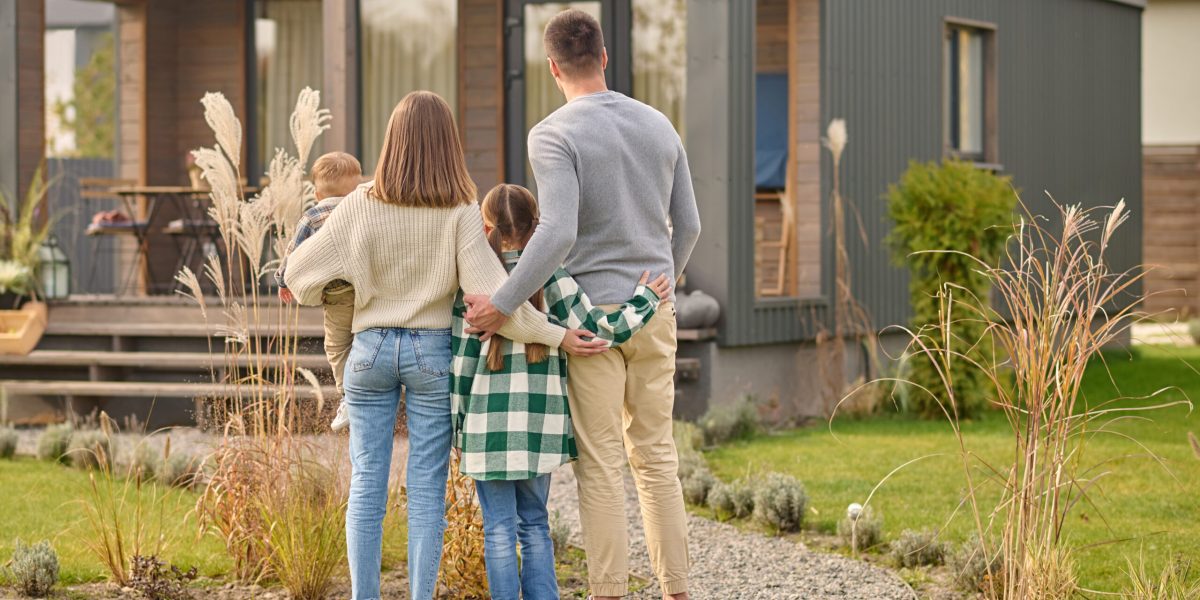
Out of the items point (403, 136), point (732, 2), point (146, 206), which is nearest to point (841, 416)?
point (732, 2)

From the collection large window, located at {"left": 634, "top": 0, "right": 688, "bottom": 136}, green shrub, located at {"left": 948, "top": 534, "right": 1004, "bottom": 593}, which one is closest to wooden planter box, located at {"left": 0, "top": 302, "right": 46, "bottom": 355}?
large window, located at {"left": 634, "top": 0, "right": 688, "bottom": 136}

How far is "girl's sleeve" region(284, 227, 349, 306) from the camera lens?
3816 mm

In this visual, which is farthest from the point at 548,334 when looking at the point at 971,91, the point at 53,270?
the point at 971,91

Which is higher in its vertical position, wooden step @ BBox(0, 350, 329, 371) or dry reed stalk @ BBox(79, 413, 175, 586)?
wooden step @ BBox(0, 350, 329, 371)

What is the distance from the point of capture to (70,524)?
5.11 m

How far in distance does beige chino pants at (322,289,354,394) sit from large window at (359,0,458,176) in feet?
23.5

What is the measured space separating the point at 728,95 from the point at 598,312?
5.32 m

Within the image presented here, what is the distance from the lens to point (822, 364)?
9641 mm

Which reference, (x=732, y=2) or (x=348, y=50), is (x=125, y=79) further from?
(x=732, y=2)

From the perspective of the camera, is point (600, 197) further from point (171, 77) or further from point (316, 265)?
point (171, 77)

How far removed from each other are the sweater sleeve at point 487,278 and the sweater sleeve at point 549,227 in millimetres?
53

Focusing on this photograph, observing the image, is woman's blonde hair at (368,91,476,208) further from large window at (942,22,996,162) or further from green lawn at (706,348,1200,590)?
large window at (942,22,996,162)

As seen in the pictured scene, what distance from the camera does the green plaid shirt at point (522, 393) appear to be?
3.75 meters

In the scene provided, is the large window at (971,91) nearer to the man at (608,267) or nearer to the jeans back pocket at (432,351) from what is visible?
the man at (608,267)
